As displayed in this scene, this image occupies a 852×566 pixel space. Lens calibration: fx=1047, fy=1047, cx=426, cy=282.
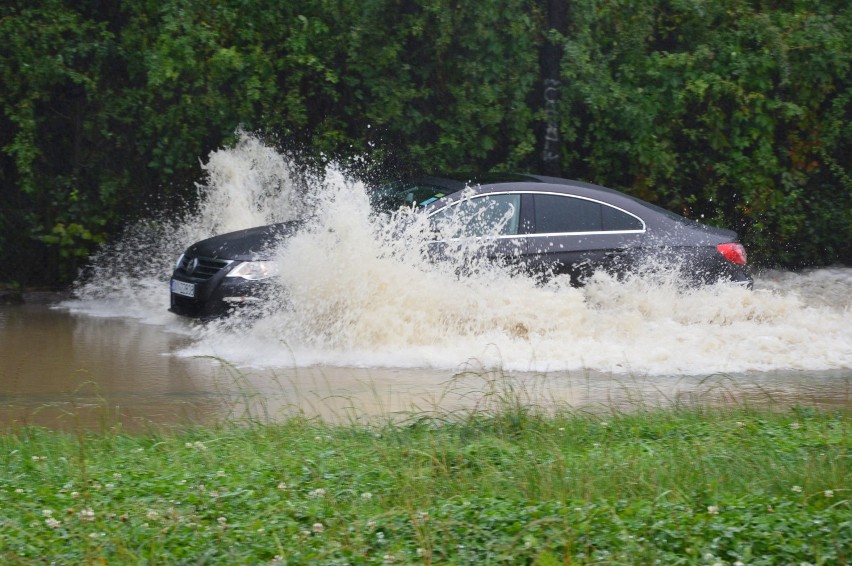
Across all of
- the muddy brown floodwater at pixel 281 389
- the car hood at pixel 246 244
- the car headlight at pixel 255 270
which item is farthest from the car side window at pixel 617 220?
the car headlight at pixel 255 270

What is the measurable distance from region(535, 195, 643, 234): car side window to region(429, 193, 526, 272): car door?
26cm

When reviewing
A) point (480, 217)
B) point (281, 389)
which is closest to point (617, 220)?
point (480, 217)

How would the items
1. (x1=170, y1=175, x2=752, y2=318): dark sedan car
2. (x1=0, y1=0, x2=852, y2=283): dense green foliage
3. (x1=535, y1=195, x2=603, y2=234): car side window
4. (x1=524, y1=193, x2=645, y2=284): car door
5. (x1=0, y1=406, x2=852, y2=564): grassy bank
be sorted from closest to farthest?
(x1=0, y1=406, x2=852, y2=564): grassy bank
(x1=170, y1=175, x2=752, y2=318): dark sedan car
(x1=524, y1=193, x2=645, y2=284): car door
(x1=535, y1=195, x2=603, y2=234): car side window
(x1=0, y1=0, x2=852, y2=283): dense green foliage

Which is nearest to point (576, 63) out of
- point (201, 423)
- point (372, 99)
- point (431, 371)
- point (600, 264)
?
point (372, 99)

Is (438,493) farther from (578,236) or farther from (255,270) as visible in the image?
(578,236)

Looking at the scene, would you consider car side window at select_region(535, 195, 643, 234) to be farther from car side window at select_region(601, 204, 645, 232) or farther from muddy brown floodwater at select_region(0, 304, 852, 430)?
muddy brown floodwater at select_region(0, 304, 852, 430)

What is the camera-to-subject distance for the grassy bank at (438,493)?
4312 millimetres

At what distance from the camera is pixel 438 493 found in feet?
16.8

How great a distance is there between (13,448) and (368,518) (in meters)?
2.64

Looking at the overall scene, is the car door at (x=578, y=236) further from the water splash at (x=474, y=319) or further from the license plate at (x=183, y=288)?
the license plate at (x=183, y=288)

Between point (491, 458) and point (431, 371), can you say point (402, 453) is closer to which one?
point (491, 458)

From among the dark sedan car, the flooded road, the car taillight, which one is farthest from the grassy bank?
the car taillight

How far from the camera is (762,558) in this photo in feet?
13.9

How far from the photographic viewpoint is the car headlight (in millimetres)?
9859
